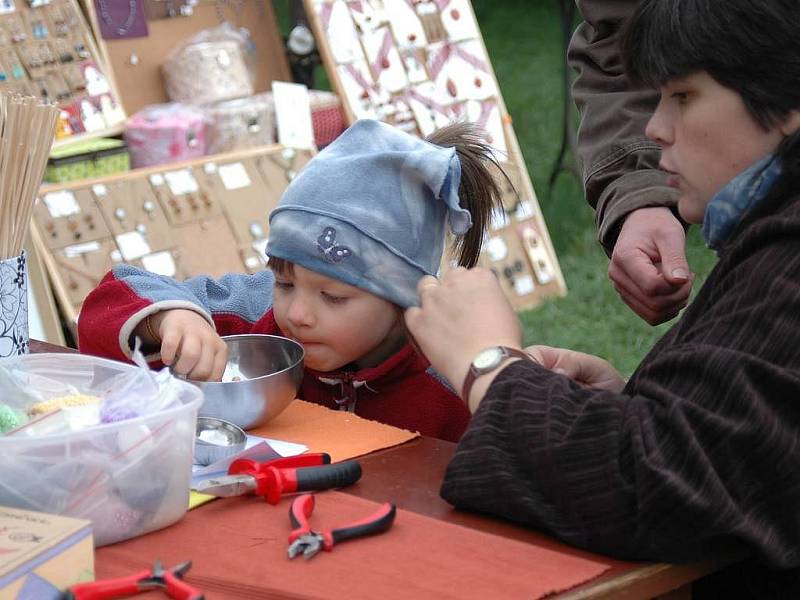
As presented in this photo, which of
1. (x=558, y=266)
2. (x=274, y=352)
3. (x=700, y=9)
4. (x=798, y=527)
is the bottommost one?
(x=558, y=266)

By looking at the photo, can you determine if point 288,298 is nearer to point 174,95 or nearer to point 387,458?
point 387,458

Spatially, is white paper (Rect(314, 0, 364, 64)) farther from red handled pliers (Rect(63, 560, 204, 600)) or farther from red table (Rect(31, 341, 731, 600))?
red handled pliers (Rect(63, 560, 204, 600))

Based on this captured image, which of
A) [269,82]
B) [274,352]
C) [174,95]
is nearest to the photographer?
[274,352]

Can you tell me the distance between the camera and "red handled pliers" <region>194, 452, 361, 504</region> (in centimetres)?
134

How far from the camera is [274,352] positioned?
1.83m

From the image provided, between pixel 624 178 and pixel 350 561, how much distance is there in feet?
4.00

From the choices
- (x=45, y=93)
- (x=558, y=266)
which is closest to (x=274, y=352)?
(x=45, y=93)

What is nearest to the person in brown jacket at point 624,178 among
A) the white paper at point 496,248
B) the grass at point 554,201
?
the grass at point 554,201

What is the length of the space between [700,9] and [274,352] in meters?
0.84

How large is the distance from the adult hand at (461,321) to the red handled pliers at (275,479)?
0.17 meters

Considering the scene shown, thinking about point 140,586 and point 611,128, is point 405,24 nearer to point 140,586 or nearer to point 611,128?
A: point 611,128

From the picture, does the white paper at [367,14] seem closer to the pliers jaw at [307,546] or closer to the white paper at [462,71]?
the white paper at [462,71]

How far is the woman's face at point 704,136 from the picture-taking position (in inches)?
51.7

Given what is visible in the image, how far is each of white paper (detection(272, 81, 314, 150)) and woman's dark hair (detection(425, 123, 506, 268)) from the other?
3.19 metres
